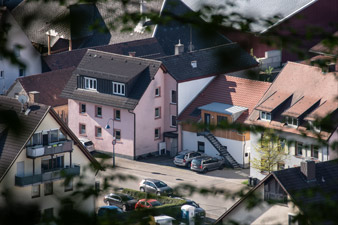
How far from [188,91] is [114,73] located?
3.47 meters

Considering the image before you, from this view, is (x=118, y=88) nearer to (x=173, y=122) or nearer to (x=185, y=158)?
(x=173, y=122)

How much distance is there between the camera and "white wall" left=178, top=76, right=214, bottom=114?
37656 millimetres

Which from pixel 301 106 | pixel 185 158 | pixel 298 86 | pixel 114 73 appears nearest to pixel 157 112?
pixel 114 73

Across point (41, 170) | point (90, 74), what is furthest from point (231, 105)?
point (41, 170)

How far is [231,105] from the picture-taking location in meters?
37.0

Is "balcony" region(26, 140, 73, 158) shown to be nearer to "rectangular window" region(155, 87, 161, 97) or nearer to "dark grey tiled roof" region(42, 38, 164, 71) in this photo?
"rectangular window" region(155, 87, 161, 97)

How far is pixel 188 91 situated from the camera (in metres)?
37.9

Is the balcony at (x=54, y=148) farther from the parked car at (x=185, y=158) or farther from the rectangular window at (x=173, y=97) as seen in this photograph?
the rectangular window at (x=173, y=97)

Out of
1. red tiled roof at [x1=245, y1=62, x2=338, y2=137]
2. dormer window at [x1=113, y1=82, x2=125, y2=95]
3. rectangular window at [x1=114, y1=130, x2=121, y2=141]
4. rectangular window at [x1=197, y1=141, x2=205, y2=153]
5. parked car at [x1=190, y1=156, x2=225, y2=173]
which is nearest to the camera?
red tiled roof at [x1=245, y1=62, x2=338, y2=137]

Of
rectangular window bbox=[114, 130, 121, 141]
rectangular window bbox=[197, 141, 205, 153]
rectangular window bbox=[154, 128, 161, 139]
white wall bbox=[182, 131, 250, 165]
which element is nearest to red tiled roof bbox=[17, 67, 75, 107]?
rectangular window bbox=[114, 130, 121, 141]

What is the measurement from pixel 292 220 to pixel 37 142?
22.0 metres

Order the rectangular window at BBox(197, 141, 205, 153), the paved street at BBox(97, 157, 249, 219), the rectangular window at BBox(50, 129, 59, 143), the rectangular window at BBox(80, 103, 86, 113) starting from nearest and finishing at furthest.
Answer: the rectangular window at BBox(50, 129, 59, 143) → the paved street at BBox(97, 157, 249, 219) → the rectangular window at BBox(197, 141, 205, 153) → the rectangular window at BBox(80, 103, 86, 113)

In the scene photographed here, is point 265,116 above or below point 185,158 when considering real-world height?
above

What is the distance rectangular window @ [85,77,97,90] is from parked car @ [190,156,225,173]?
642 centimetres
